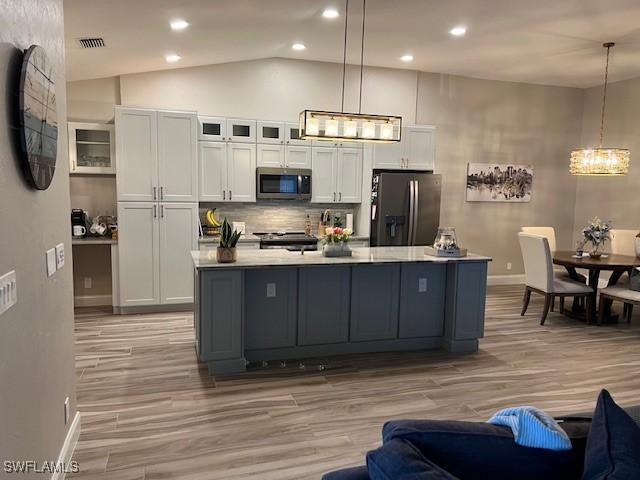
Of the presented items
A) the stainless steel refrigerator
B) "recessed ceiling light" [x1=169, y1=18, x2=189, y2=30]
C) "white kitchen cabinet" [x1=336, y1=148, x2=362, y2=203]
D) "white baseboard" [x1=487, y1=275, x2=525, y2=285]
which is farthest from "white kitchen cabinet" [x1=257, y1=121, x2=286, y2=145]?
"white baseboard" [x1=487, y1=275, x2=525, y2=285]

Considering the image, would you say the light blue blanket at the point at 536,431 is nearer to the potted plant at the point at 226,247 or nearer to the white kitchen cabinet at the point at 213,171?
the potted plant at the point at 226,247

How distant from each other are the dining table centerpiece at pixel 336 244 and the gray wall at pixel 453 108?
2.09 meters

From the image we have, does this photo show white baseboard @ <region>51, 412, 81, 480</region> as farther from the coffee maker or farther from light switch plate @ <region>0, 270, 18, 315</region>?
the coffee maker

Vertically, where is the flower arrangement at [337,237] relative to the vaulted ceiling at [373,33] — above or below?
below

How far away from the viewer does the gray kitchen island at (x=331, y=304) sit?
12.7ft

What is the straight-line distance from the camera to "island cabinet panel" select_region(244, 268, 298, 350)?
4.11m

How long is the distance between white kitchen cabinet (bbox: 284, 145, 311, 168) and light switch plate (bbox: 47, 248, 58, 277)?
405 cm

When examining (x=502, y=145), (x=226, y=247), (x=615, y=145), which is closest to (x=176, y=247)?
→ (x=226, y=247)

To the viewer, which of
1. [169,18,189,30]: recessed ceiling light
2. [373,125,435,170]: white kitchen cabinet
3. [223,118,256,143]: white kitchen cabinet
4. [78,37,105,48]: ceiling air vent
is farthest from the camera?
[373,125,435,170]: white kitchen cabinet

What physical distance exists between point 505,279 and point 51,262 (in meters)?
7.03

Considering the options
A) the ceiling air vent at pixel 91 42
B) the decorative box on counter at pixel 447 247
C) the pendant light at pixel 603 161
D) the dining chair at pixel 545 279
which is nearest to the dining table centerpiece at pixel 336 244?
the decorative box on counter at pixel 447 247

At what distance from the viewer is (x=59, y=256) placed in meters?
Answer: 2.50

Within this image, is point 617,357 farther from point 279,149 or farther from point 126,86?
point 126,86

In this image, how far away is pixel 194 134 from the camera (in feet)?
18.5
